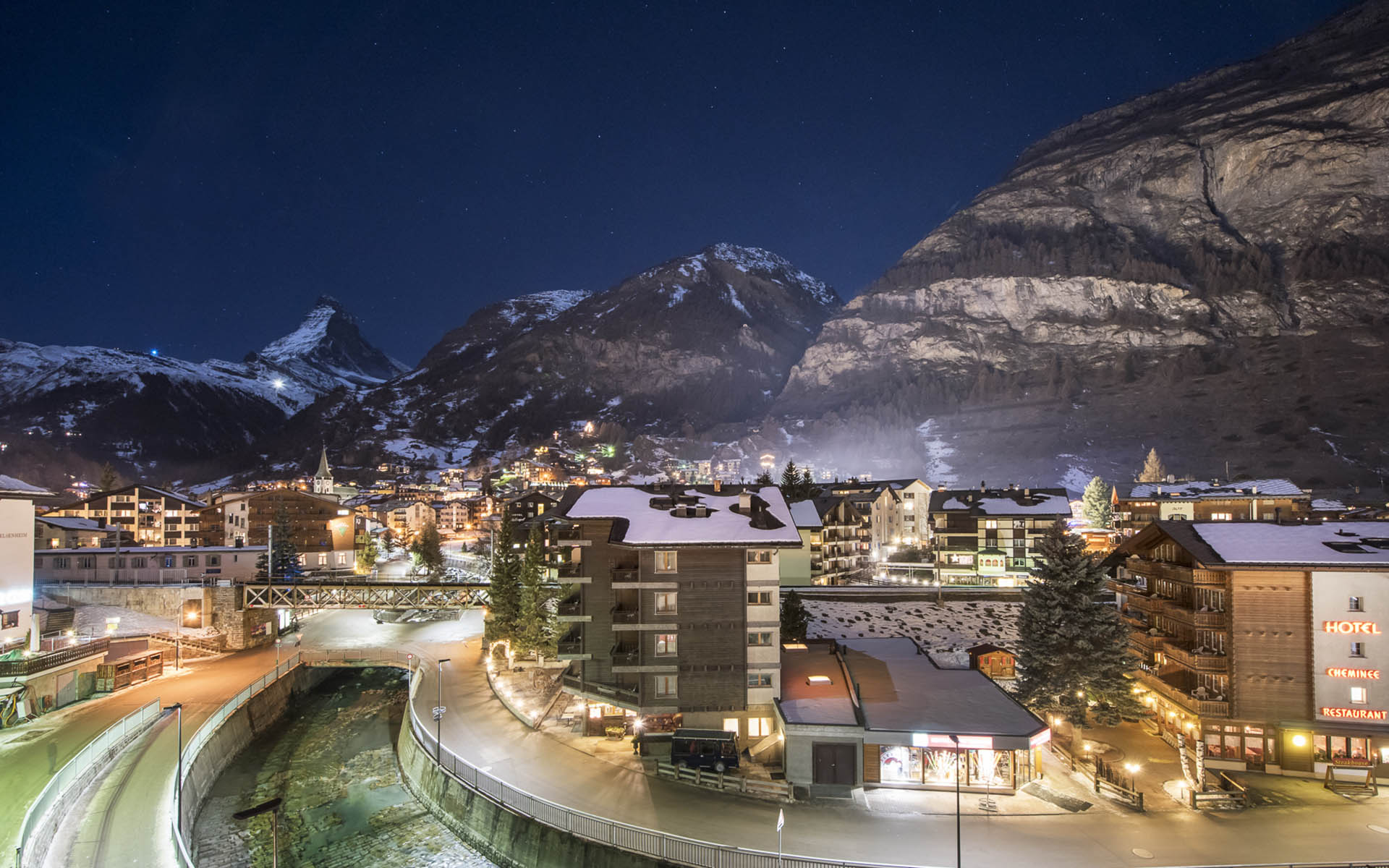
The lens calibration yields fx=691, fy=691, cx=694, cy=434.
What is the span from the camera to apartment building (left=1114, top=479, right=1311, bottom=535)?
265 ft

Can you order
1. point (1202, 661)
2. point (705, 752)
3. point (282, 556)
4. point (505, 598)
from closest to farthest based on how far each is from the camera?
point (705, 752) < point (1202, 661) < point (505, 598) < point (282, 556)

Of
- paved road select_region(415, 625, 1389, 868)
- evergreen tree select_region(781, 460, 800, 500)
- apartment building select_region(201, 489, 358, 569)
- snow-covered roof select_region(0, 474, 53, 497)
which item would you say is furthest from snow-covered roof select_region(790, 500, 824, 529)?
apartment building select_region(201, 489, 358, 569)

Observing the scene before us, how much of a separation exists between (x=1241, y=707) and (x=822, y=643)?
2253cm

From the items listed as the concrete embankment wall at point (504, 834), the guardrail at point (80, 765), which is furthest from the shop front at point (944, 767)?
the guardrail at point (80, 765)

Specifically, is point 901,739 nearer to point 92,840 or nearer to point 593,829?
point 593,829

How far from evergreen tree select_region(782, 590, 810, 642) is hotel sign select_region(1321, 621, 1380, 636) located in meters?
28.6

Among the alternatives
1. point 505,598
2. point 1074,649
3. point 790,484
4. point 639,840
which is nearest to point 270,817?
point 505,598

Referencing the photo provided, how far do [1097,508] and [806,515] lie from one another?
249 feet

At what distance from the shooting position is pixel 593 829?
83.5 feet

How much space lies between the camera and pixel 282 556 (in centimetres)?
7869

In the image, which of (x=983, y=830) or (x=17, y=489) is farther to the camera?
(x=17, y=489)

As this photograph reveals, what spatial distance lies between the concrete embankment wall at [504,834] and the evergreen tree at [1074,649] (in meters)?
26.7

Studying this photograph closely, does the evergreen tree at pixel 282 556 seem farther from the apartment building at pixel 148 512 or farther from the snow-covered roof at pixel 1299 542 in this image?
the snow-covered roof at pixel 1299 542

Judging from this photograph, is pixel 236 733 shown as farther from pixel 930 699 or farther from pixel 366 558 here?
pixel 366 558
